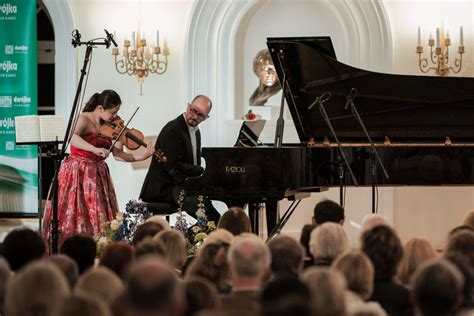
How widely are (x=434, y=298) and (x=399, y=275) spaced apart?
117cm

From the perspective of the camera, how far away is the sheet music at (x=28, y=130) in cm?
772

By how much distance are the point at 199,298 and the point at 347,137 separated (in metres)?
5.00

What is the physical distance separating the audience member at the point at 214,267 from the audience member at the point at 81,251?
23.1 inches

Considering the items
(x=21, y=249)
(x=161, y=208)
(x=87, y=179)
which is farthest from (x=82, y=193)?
(x=21, y=249)

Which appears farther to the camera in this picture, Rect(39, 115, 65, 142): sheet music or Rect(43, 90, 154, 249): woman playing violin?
Rect(43, 90, 154, 249): woman playing violin

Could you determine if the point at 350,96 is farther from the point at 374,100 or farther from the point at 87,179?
the point at 87,179

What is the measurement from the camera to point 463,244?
14.5 ft

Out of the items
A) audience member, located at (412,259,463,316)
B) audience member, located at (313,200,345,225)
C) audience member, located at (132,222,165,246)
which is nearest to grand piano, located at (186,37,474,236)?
audience member, located at (313,200,345,225)

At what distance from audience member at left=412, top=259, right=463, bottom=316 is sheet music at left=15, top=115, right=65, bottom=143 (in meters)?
4.99

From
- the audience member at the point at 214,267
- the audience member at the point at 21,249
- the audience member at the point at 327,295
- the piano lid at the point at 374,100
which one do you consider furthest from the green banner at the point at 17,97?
the audience member at the point at 327,295

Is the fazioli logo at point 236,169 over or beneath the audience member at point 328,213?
over

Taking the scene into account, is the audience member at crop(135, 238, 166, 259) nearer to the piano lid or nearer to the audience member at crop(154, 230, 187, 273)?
the audience member at crop(154, 230, 187, 273)

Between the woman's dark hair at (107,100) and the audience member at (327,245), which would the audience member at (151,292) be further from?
the woman's dark hair at (107,100)

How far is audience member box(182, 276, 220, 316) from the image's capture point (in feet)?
10.8
